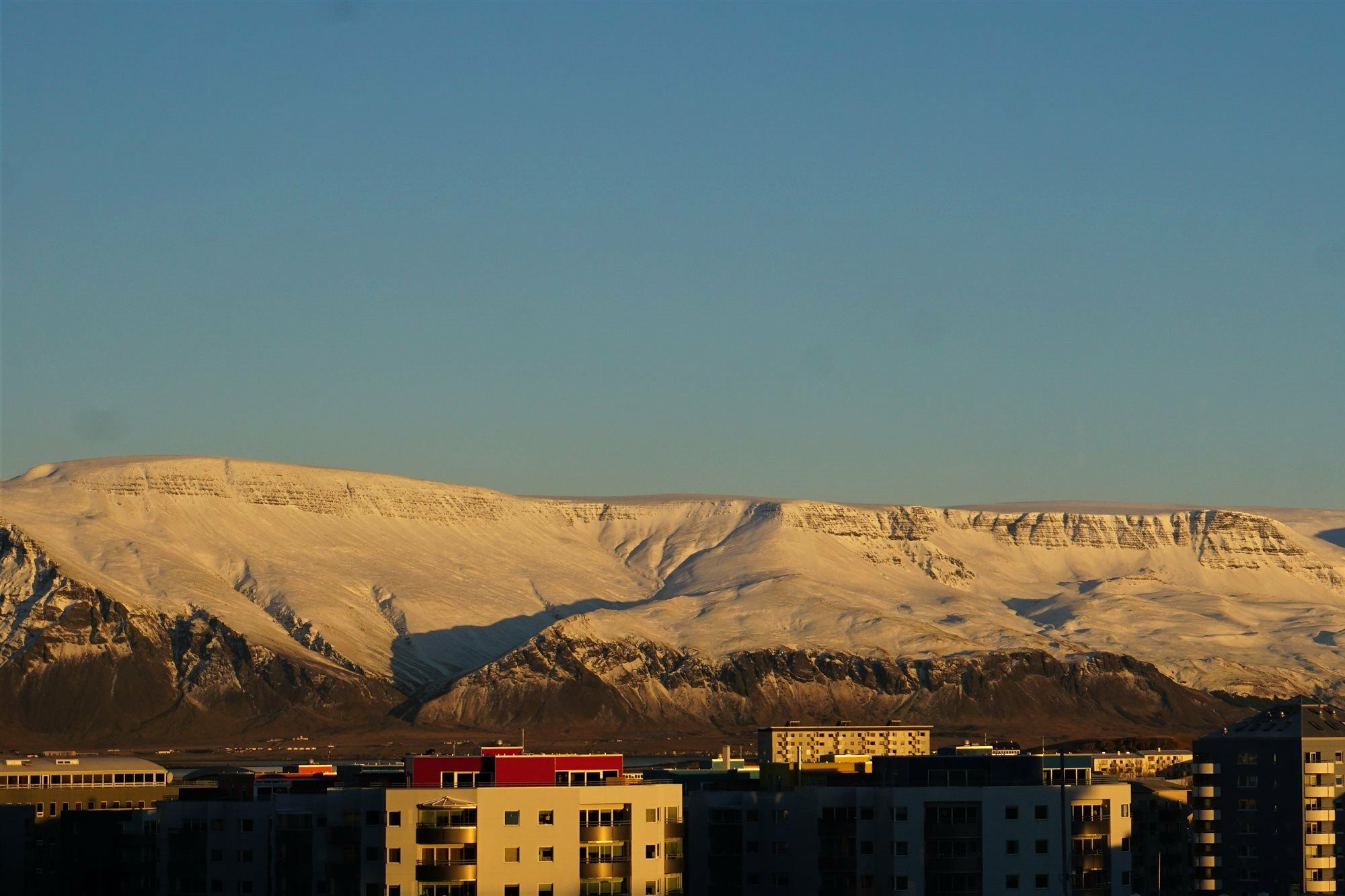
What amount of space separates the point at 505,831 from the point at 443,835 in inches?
110

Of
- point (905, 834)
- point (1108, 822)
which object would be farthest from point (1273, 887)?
point (905, 834)

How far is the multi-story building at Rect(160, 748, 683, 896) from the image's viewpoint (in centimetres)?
11700

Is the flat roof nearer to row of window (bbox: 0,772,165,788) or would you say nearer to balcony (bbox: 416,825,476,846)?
row of window (bbox: 0,772,165,788)

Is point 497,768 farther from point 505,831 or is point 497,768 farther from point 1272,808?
point 1272,808

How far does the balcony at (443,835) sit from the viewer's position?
117000mm

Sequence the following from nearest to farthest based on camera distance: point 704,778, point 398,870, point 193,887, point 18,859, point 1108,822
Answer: point 398,870 → point 1108,822 → point 193,887 → point 18,859 → point 704,778

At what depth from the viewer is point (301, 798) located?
134 m

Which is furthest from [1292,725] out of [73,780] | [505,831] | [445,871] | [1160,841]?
[73,780]

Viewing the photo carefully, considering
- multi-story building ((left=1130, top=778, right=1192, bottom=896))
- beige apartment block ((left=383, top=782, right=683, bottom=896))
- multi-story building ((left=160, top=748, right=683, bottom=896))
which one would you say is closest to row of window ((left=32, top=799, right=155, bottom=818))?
multi-story building ((left=160, top=748, right=683, bottom=896))

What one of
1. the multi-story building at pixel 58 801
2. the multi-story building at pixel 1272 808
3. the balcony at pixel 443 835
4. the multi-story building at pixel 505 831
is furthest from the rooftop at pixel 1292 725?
the multi-story building at pixel 58 801

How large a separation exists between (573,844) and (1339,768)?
6615cm

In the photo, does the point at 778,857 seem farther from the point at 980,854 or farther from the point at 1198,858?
the point at 1198,858

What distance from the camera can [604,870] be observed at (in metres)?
118

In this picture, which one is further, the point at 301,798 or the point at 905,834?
the point at 301,798
